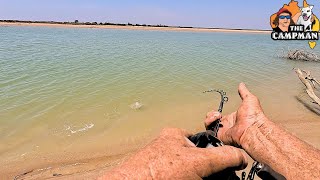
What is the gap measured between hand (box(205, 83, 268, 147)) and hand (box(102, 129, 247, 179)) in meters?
1.15

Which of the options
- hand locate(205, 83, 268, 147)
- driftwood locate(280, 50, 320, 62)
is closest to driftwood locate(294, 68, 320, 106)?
hand locate(205, 83, 268, 147)

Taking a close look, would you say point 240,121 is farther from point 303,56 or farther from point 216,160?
point 303,56

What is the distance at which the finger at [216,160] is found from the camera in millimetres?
1712

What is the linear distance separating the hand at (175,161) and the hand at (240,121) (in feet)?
3.78

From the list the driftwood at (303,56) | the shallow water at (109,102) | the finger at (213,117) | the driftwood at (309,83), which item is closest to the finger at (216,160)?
the finger at (213,117)

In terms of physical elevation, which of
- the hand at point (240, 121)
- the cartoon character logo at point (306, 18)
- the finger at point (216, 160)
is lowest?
the hand at point (240, 121)

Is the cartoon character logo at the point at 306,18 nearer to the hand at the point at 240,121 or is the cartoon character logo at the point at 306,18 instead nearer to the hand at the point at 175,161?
the hand at the point at 240,121

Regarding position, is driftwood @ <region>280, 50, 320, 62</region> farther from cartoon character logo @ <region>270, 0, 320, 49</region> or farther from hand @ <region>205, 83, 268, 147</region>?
hand @ <region>205, 83, 268, 147</region>

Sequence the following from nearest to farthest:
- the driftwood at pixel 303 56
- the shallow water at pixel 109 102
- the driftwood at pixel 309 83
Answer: the shallow water at pixel 109 102 → the driftwood at pixel 309 83 → the driftwood at pixel 303 56

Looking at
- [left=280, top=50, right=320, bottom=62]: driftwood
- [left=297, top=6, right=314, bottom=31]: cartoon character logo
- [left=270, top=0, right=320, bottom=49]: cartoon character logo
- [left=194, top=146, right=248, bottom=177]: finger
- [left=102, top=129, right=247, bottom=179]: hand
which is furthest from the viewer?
[left=280, top=50, right=320, bottom=62]: driftwood

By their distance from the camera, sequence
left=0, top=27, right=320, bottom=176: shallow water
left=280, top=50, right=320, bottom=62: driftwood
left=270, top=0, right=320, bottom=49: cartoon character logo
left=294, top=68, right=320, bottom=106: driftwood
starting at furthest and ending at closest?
left=280, top=50, right=320, bottom=62: driftwood → left=270, top=0, right=320, bottom=49: cartoon character logo → left=294, top=68, right=320, bottom=106: driftwood → left=0, top=27, right=320, bottom=176: shallow water

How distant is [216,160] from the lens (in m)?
1.78

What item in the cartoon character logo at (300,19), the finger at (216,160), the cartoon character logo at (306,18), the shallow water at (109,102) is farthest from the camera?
the cartoon character logo at (300,19)

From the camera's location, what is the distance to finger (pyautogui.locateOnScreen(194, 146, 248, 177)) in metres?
1.71
